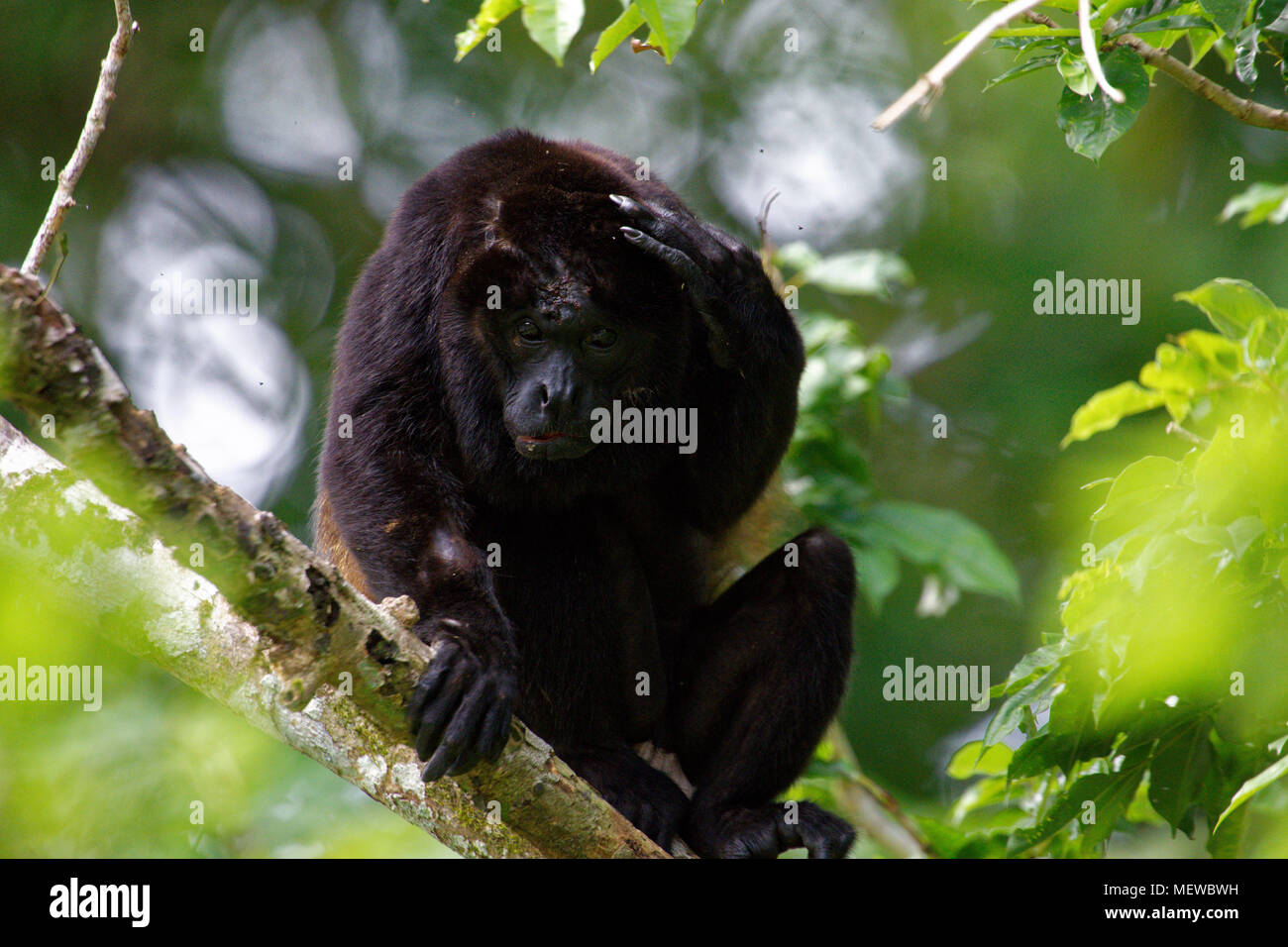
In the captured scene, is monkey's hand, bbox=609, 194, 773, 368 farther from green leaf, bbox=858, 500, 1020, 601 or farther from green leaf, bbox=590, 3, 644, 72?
green leaf, bbox=858, 500, 1020, 601

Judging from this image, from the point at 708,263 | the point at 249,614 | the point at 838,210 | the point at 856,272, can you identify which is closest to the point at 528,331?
the point at 708,263

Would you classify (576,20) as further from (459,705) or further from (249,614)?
(459,705)

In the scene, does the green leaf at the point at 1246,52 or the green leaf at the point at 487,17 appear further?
the green leaf at the point at 1246,52

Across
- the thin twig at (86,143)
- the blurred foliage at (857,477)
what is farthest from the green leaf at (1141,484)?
the thin twig at (86,143)

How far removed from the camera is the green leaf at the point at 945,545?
5723mm

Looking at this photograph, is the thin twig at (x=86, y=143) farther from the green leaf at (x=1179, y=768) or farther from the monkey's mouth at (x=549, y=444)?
the green leaf at (x=1179, y=768)

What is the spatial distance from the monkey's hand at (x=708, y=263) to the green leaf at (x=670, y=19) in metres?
1.39

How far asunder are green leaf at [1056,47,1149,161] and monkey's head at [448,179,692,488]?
148 centimetres

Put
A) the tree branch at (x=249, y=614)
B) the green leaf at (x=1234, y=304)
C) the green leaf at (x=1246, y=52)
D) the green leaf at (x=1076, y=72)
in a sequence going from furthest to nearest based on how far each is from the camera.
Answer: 1. the green leaf at (x=1234, y=304)
2. the green leaf at (x=1246, y=52)
3. the green leaf at (x=1076, y=72)
4. the tree branch at (x=249, y=614)

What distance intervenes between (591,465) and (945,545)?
2142mm

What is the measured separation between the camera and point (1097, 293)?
28.8 feet

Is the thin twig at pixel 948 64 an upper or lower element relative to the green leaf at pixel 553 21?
lower

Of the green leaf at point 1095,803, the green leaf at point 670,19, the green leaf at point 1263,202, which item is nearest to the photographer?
the green leaf at point 670,19

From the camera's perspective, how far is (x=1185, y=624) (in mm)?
3039
